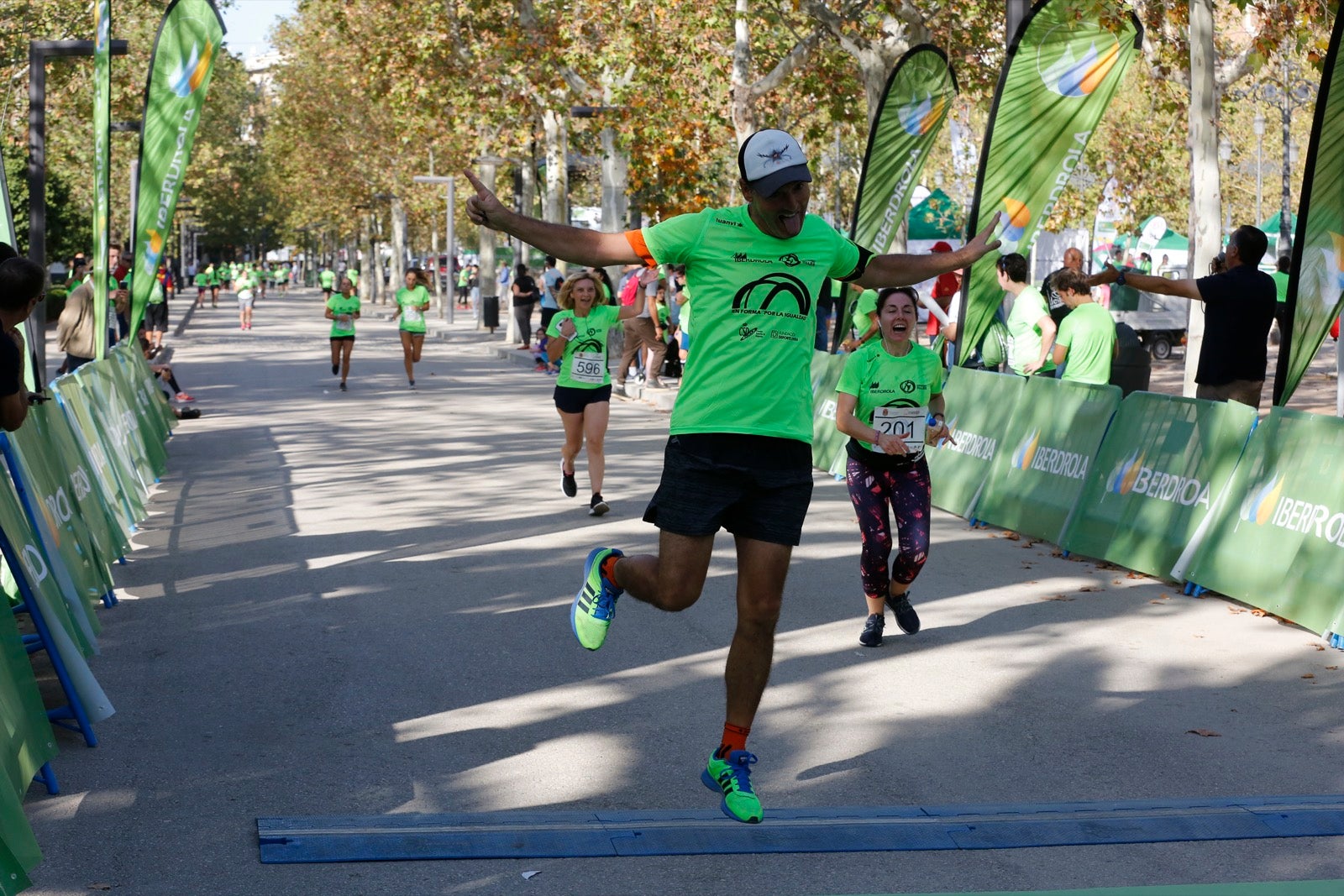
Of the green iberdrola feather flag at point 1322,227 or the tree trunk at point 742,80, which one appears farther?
the tree trunk at point 742,80

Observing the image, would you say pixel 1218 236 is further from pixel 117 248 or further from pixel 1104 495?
pixel 117 248

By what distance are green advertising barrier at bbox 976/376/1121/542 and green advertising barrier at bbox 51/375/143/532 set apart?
6.00 m

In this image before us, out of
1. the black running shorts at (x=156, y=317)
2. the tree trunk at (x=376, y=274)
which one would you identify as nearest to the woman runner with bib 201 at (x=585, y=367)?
the black running shorts at (x=156, y=317)

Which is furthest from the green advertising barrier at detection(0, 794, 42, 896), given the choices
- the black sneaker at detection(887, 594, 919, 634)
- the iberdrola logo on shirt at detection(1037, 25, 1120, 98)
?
the iberdrola logo on shirt at detection(1037, 25, 1120, 98)

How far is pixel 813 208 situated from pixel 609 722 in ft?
188

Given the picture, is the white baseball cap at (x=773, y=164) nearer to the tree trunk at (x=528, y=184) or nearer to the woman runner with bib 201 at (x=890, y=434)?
the woman runner with bib 201 at (x=890, y=434)

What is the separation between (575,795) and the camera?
545cm

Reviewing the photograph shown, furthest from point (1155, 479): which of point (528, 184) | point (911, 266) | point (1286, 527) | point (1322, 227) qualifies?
point (528, 184)

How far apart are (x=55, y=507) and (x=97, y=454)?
8.52 ft

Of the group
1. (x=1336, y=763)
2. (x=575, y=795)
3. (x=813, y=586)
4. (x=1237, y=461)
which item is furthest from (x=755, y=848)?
(x=1237, y=461)

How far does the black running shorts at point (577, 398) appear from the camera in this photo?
12.1 meters

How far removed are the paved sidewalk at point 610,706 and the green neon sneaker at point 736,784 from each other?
0.70 feet

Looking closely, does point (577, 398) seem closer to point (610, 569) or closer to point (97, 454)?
point (97, 454)

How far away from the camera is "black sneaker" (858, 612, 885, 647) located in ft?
25.6
